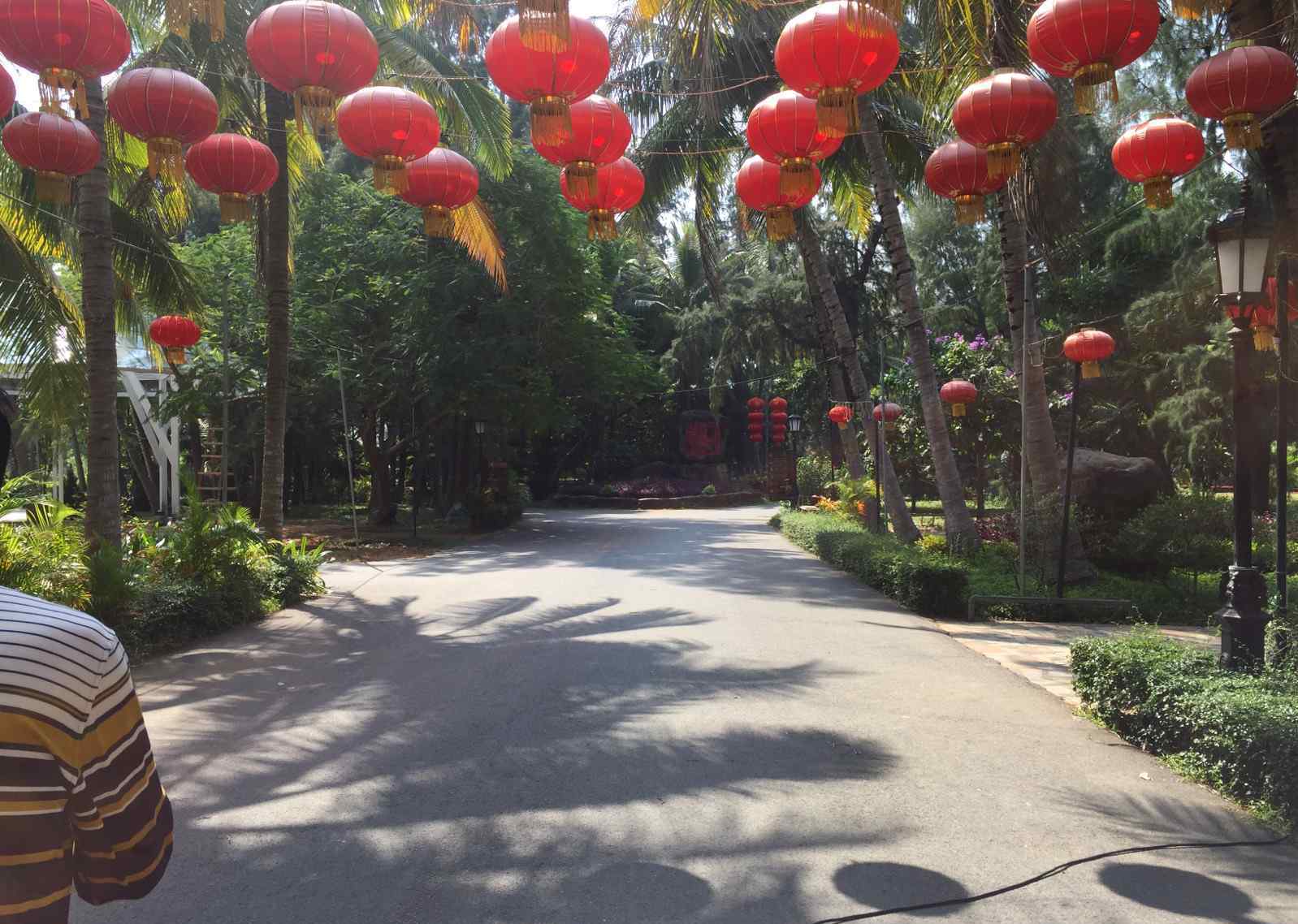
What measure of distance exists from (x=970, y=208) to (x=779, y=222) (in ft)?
4.90

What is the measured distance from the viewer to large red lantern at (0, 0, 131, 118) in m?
5.43

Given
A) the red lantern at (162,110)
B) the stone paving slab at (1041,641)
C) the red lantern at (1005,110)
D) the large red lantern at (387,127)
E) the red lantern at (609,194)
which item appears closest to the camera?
the red lantern at (1005,110)

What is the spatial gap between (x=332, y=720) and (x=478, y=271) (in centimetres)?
1636

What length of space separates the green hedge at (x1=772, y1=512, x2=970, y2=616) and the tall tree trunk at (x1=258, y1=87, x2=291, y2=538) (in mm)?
8246

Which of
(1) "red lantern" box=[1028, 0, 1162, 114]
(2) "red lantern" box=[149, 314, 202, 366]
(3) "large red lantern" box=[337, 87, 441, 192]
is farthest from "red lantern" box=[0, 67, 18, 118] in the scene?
(2) "red lantern" box=[149, 314, 202, 366]

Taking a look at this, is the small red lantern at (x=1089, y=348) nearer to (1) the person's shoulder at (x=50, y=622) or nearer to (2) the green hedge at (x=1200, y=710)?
(2) the green hedge at (x=1200, y=710)

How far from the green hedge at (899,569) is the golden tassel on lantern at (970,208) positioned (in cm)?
507

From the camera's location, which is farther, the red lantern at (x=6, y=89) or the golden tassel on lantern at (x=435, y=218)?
the golden tassel on lantern at (x=435, y=218)

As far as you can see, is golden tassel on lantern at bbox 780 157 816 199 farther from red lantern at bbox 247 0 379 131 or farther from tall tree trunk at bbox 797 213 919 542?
tall tree trunk at bbox 797 213 919 542

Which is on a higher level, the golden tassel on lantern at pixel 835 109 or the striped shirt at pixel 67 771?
the golden tassel on lantern at pixel 835 109

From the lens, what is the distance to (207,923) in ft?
11.6

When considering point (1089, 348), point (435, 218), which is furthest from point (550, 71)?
point (1089, 348)

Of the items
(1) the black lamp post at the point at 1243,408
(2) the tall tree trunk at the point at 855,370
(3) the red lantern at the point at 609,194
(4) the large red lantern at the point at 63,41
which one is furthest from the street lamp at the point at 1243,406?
(2) the tall tree trunk at the point at 855,370

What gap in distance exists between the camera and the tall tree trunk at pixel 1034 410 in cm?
1217
